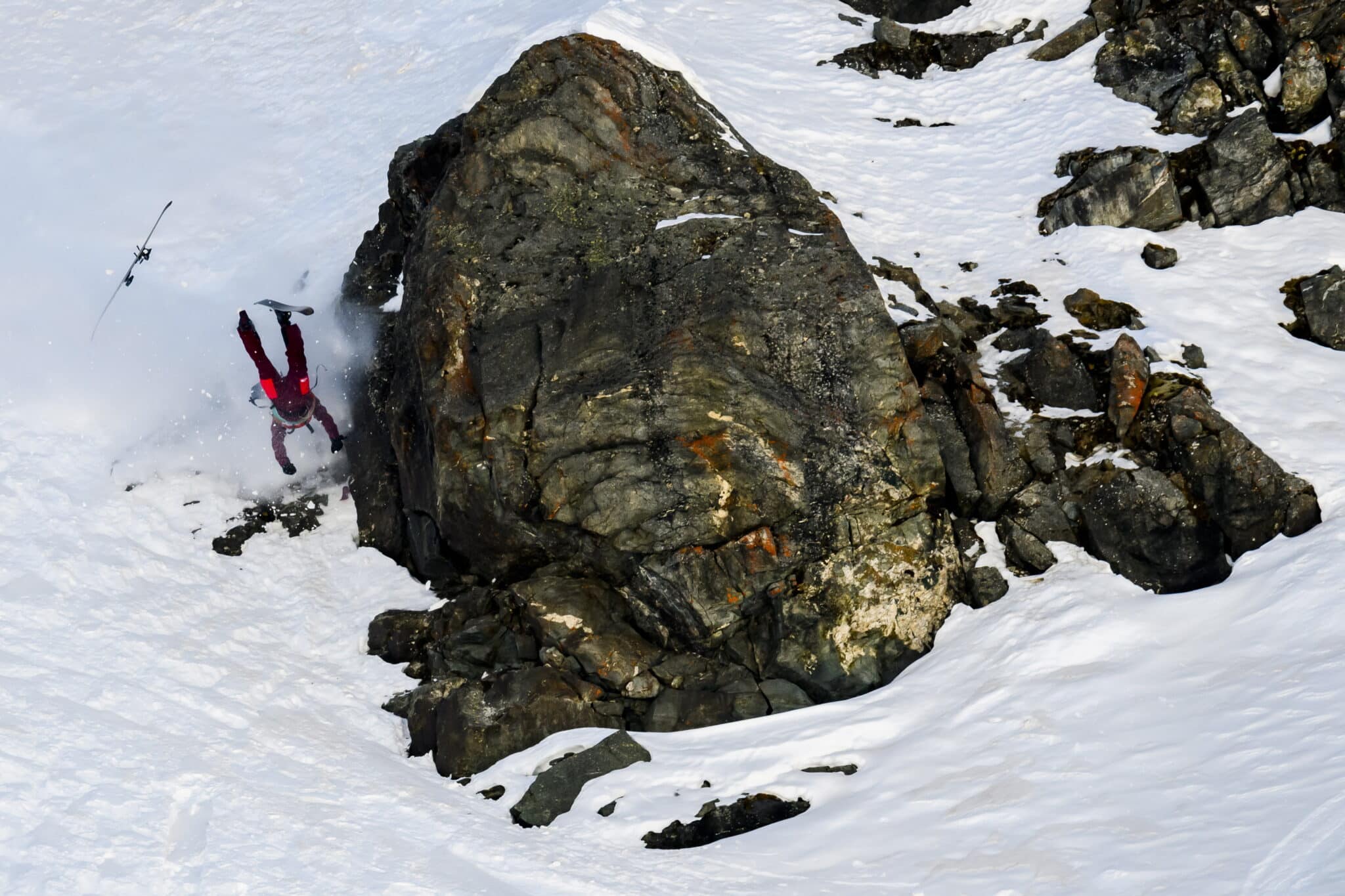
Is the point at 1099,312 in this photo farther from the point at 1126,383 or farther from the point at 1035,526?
the point at 1035,526

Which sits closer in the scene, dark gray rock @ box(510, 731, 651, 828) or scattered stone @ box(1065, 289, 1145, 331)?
dark gray rock @ box(510, 731, 651, 828)

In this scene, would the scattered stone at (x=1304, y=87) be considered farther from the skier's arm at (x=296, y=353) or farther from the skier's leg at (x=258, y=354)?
the skier's leg at (x=258, y=354)

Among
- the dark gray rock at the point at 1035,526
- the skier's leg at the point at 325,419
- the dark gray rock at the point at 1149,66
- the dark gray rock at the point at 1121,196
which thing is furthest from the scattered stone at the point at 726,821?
the dark gray rock at the point at 1149,66

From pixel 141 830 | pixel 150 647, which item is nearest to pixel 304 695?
pixel 150 647

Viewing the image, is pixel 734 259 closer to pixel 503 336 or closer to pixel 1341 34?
pixel 503 336

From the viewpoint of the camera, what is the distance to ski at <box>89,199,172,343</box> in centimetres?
1558

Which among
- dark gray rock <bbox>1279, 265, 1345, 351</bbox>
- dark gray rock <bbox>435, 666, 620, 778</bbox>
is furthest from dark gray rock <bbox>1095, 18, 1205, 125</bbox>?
dark gray rock <bbox>435, 666, 620, 778</bbox>

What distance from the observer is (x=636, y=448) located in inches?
492

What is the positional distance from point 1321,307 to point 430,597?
13073 millimetres

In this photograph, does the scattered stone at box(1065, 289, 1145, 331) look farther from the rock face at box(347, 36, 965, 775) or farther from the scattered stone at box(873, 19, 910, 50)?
the scattered stone at box(873, 19, 910, 50)

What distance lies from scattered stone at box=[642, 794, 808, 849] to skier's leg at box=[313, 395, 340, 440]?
8.02 m

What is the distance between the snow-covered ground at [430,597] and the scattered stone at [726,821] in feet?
0.58

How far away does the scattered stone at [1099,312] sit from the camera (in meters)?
14.1

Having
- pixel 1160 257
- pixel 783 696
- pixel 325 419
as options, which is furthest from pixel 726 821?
pixel 1160 257
